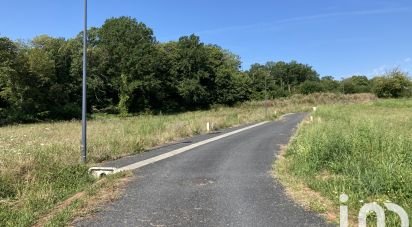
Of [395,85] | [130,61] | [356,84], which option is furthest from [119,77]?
[356,84]

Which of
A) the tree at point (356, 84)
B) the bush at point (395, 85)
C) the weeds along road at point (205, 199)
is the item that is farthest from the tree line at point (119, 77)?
the weeds along road at point (205, 199)

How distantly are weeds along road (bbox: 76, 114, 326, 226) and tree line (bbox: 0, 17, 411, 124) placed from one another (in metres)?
45.5

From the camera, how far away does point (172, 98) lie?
3263 inches

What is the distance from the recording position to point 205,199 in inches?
346

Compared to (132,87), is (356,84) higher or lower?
higher

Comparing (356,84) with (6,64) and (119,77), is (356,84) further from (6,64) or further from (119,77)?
(6,64)

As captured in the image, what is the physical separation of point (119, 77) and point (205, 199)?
67.0m

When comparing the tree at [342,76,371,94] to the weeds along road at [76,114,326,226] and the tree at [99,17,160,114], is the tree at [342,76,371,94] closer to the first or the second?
the tree at [99,17,160,114]

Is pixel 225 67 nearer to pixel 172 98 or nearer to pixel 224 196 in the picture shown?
pixel 172 98

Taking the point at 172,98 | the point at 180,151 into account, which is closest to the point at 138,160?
the point at 180,151

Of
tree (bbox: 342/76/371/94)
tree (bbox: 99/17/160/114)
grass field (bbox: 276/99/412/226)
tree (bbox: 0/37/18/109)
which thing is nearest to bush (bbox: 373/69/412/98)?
tree (bbox: 342/76/371/94)

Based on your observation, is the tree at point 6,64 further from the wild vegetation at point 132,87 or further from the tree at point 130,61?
the tree at point 130,61

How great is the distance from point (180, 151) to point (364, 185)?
32.6ft

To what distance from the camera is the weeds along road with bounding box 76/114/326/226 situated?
7.21m
